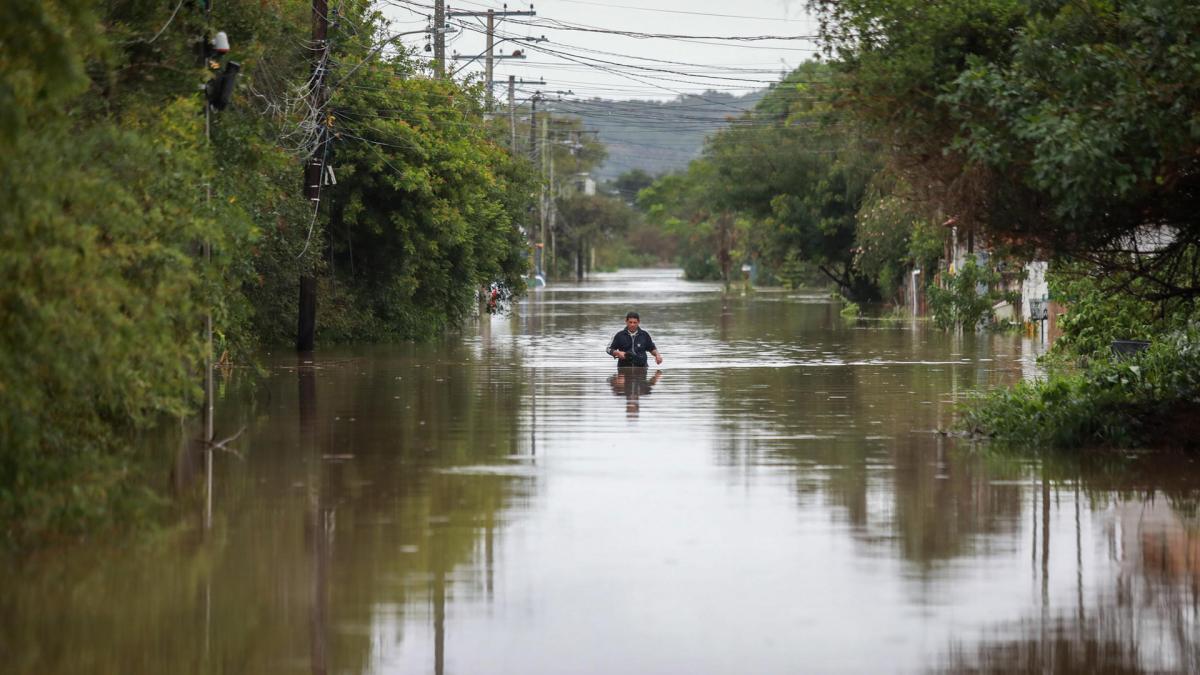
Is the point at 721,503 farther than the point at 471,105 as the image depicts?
No

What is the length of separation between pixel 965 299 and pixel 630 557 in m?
32.9

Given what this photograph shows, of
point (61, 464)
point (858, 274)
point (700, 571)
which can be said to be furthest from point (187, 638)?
point (858, 274)

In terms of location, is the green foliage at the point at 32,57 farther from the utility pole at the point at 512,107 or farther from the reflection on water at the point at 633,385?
the utility pole at the point at 512,107

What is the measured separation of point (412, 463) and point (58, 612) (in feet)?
21.0

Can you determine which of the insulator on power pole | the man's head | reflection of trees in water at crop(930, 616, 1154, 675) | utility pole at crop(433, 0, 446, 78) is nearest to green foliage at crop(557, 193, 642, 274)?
utility pole at crop(433, 0, 446, 78)

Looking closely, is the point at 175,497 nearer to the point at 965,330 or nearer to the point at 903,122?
the point at 903,122

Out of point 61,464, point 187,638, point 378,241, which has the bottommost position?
point 187,638

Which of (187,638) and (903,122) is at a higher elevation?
(903,122)

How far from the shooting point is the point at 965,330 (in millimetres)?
42969

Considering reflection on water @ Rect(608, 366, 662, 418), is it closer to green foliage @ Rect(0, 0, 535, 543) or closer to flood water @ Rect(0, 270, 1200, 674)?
flood water @ Rect(0, 270, 1200, 674)

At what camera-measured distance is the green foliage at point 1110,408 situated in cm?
1633

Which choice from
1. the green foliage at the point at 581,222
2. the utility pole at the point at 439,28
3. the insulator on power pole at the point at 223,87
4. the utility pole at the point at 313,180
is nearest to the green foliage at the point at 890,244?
the utility pole at the point at 439,28

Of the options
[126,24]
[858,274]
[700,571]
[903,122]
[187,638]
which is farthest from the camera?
[858,274]

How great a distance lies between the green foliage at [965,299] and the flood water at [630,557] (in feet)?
73.6
